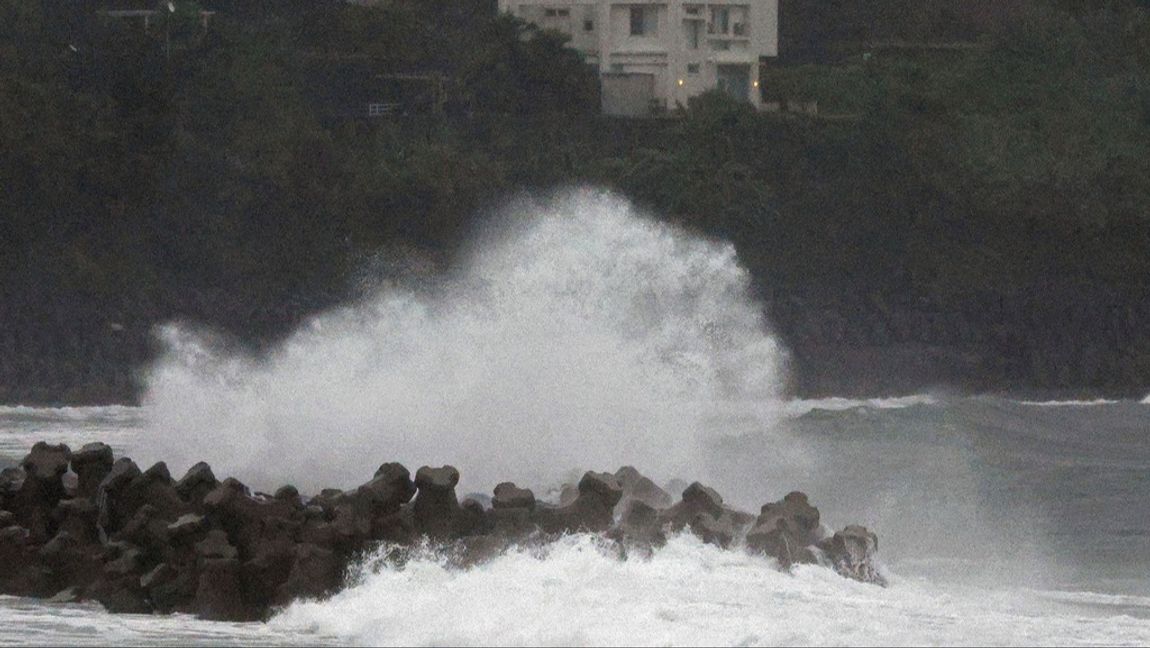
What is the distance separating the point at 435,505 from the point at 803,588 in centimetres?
235

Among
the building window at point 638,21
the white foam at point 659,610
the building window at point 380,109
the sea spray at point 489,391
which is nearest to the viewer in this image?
the white foam at point 659,610

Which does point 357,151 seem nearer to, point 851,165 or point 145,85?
point 145,85

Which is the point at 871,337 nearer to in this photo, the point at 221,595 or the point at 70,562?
the point at 70,562

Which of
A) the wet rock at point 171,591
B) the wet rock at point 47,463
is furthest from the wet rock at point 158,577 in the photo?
the wet rock at point 47,463

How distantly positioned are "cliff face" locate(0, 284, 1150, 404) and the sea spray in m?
19.2

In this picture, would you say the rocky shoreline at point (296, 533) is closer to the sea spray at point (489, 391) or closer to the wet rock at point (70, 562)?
the wet rock at point (70, 562)

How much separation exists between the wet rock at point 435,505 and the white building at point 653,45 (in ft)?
170

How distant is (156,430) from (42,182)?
3408 centimetres

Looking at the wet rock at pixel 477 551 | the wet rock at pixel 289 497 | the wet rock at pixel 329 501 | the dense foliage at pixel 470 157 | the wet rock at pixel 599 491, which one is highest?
the wet rock at pixel 599 491

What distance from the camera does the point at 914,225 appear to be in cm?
6425

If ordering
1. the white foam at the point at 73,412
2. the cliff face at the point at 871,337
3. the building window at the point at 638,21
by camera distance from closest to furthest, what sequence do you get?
the white foam at the point at 73,412 → the cliff face at the point at 871,337 → the building window at the point at 638,21

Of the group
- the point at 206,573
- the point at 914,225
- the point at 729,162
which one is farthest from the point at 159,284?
the point at 206,573

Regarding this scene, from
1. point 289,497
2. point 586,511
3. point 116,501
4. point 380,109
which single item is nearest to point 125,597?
point 116,501

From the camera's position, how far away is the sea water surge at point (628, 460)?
48.3 ft
